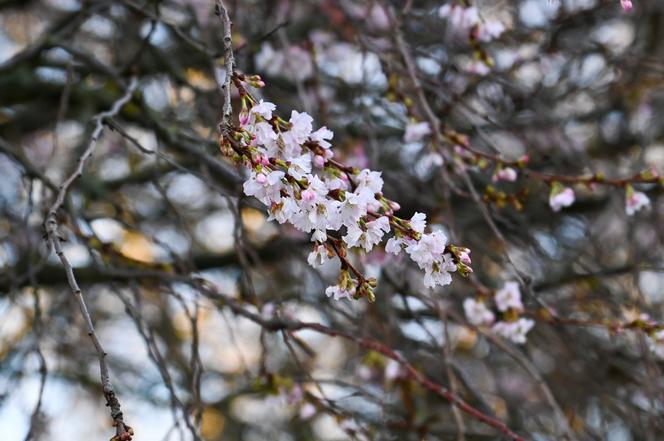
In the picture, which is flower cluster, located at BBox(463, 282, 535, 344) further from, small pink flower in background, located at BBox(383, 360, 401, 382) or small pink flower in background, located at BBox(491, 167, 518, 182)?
small pink flower in background, located at BBox(383, 360, 401, 382)

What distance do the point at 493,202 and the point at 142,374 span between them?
2.48 meters

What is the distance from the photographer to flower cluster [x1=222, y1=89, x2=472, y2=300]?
1.48 m

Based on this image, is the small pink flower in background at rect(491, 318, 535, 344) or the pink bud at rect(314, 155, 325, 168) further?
the small pink flower in background at rect(491, 318, 535, 344)

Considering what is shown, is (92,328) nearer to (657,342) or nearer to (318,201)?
(318,201)

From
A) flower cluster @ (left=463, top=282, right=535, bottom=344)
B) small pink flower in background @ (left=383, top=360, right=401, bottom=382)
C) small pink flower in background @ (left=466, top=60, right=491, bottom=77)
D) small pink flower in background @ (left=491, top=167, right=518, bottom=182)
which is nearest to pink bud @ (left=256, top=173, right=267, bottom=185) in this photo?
small pink flower in background @ (left=491, top=167, right=518, bottom=182)

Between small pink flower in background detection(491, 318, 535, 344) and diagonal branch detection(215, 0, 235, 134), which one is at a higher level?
small pink flower in background detection(491, 318, 535, 344)

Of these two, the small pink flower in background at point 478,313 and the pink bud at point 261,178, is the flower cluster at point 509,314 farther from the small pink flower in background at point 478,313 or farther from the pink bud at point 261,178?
the pink bud at point 261,178

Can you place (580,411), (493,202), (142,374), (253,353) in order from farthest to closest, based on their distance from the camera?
1. (253,353)
2. (142,374)
3. (580,411)
4. (493,202)

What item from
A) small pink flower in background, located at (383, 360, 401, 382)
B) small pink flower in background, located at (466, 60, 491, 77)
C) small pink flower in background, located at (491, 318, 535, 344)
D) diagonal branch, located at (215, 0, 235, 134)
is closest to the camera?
diagonal branch, located at (215, 0, 235, 134)

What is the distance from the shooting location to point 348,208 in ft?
5.06

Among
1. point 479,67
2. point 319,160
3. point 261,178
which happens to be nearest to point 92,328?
point 261,178

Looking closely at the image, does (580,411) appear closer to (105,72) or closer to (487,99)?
(487,99)

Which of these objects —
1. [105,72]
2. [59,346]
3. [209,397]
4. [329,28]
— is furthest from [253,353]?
[105,72]

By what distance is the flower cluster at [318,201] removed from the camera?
1.48m
